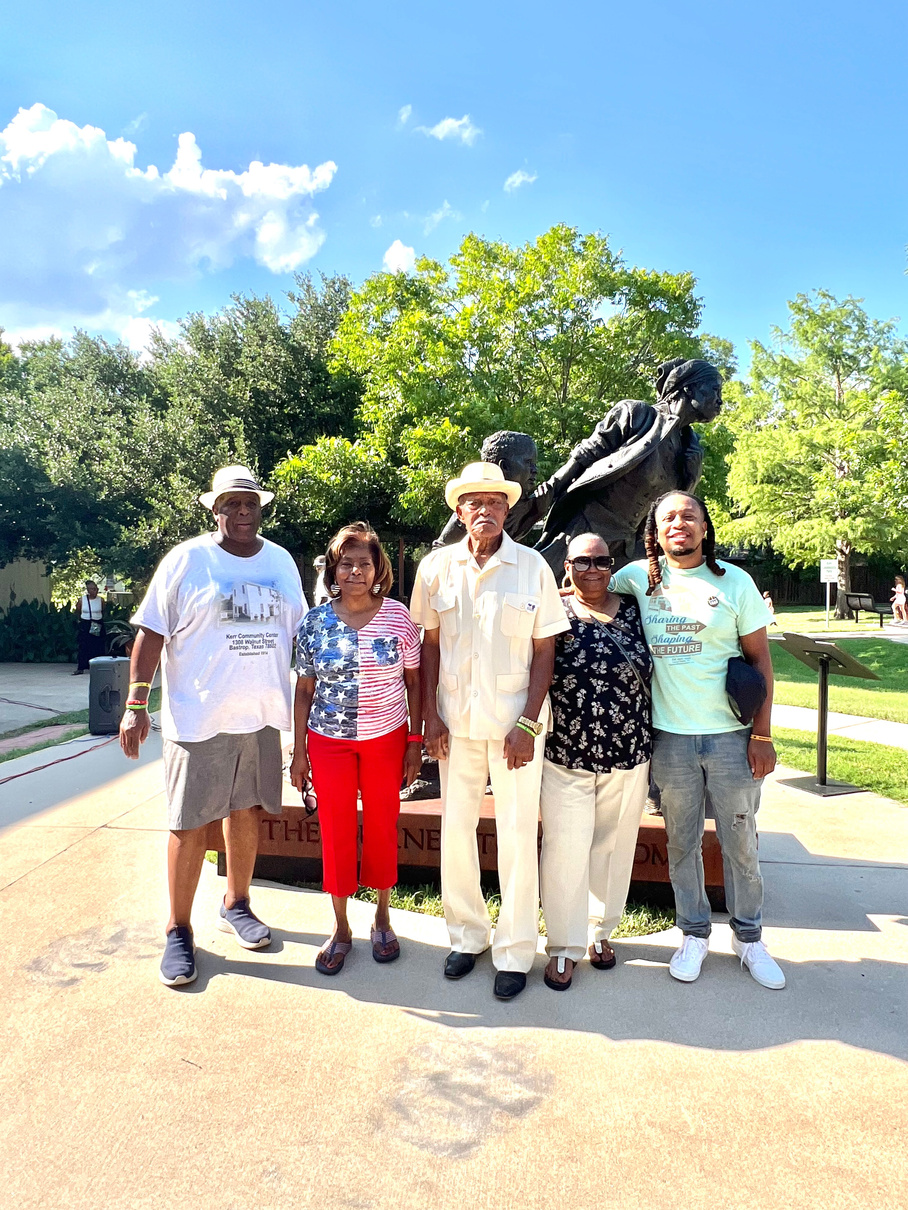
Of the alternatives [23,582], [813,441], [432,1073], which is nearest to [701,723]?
[432,1073]

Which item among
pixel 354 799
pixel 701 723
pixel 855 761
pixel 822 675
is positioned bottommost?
pixel 855 761

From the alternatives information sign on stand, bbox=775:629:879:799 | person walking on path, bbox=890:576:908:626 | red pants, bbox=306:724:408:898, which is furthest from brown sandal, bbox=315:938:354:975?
person walking on path, bbox=890:576:908:626

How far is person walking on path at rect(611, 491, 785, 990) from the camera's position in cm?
290

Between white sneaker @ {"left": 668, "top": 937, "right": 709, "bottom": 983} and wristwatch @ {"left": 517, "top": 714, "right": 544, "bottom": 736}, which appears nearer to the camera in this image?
wristwatch @ {"left": 517, "top": 714, "right": 544, "bottom": 736}

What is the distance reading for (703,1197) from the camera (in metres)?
1.93

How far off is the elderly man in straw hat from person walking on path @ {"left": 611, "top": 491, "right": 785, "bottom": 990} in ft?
1.49

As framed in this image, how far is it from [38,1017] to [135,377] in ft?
74.3

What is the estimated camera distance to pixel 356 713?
2.94 m

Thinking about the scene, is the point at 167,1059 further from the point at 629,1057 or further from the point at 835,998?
the point at 835,998

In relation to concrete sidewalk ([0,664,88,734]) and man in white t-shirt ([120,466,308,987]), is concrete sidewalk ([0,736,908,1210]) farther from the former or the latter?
concrete sidewalk ([0,664,88,734])

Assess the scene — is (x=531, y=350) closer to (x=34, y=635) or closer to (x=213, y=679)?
(x=34, y=635)

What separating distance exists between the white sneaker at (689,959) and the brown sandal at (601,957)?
0.72 ft

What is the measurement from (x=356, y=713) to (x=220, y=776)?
63cm

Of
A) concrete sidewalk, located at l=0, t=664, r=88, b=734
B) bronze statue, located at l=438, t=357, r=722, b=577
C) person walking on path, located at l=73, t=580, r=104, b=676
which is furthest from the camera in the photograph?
person walking on path, located at l=73, t=580, r=104, b=676
